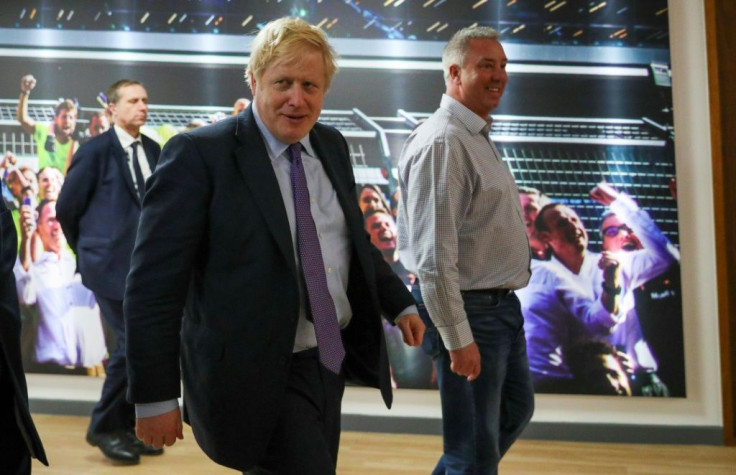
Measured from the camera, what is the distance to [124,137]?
4.13m

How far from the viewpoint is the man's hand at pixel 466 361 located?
244 centimetres

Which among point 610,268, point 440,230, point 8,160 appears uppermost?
point 8,160

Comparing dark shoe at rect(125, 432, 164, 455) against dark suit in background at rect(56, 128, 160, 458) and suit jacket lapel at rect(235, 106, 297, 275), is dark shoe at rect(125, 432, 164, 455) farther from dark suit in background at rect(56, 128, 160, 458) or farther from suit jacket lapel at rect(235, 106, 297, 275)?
suit jacket lapel at rect(235, 106, 297, 275)

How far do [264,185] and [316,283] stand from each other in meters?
0.24

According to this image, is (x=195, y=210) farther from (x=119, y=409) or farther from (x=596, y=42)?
(x=596, y=42)

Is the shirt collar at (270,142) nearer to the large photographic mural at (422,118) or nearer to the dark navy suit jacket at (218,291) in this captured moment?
the dark navy suit jacket at (218,291)

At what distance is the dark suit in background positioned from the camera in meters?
4.04

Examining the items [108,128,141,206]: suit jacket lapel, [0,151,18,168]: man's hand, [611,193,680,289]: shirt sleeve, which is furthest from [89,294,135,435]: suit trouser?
[611,193,680,289]: shirt sleeve

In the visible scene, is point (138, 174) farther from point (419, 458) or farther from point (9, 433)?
point (9, 433)

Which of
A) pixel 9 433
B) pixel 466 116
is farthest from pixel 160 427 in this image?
pixel 466 116

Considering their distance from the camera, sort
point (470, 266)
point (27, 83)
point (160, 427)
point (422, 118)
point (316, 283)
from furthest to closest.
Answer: point (27, 83) → point (422, 118) → point (470, 266) → point (316, 283) → point (160, 427)

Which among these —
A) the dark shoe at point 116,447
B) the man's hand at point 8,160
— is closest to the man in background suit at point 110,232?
the dark shoe at point 116,447

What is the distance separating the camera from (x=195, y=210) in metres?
1.86

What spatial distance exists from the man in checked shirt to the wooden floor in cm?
146
